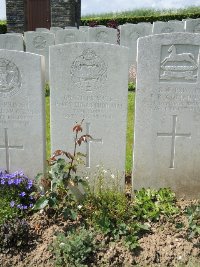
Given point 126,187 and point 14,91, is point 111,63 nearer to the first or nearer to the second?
point 14,91

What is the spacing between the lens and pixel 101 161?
13.7 feet

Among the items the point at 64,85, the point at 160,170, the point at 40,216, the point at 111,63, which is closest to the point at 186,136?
the point at 160,170

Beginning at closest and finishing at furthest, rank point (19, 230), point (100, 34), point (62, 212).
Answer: point (19, 230) → point (62, 212) → point (100, 34)

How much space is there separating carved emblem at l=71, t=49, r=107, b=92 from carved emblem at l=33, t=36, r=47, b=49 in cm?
667

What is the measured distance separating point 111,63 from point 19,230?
6.03ft

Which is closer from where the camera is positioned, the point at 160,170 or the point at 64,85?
the point at 64,85

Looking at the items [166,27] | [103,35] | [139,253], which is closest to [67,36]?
[103,35]

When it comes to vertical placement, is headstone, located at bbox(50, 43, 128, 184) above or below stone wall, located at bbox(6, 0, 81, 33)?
below

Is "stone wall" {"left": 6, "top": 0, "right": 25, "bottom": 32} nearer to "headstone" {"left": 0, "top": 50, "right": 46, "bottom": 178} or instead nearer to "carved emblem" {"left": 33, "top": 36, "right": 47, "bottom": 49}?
"carved emblem" {"left": 33, "top": 36, "right": 47, "bottom": 49}

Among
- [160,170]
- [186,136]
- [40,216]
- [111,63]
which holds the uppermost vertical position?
[111,63]

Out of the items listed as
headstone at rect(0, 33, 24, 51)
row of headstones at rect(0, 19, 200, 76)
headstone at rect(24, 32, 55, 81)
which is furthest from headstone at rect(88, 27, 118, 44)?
headstone at rect(0, 33, 24, 51)

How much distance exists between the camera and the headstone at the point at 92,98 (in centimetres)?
382

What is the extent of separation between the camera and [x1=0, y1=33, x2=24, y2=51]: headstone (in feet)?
31.9

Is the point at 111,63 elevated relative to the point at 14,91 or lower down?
elevated
